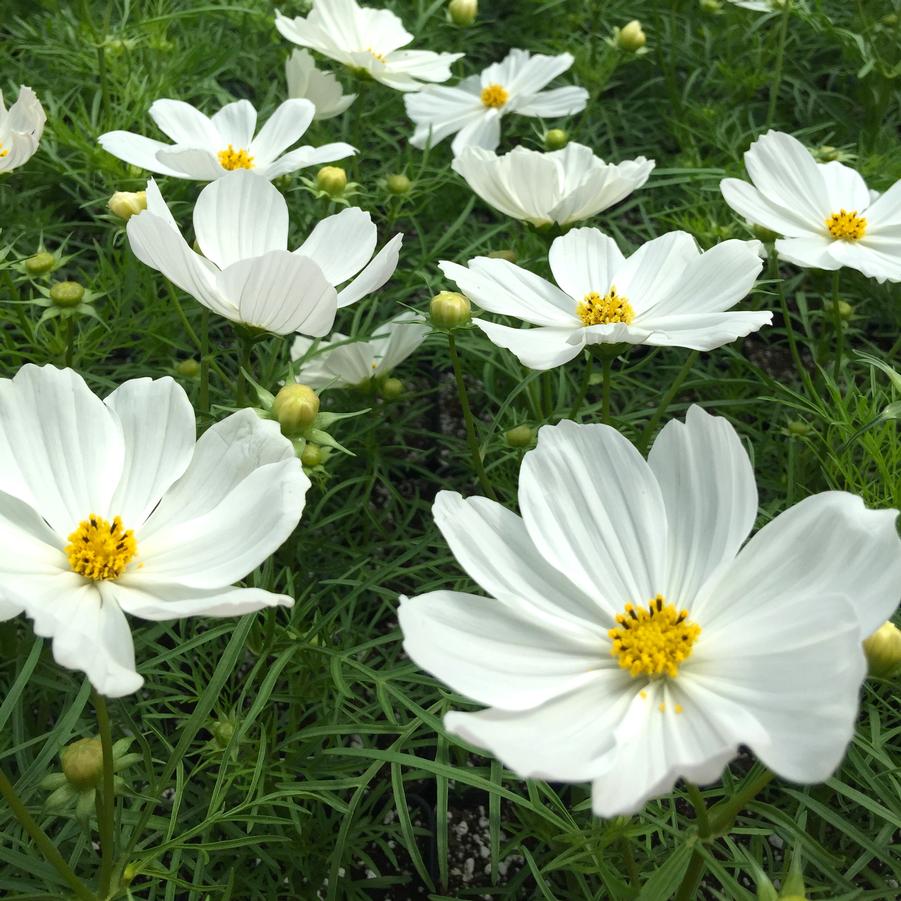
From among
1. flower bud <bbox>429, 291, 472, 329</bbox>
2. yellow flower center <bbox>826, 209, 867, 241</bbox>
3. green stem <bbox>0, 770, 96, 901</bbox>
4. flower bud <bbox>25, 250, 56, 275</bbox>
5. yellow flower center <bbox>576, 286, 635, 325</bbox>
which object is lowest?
green stem <bbox>0, 770, 96, 901</bbox>

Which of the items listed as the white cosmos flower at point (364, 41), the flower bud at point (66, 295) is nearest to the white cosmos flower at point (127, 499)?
the flower bud at point (66, 295)

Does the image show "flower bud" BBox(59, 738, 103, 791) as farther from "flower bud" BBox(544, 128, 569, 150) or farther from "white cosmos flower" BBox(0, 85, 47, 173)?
"flower bud" BBox(544, 128, 569, 150)

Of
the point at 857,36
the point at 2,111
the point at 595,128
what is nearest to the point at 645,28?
the point at 595,128

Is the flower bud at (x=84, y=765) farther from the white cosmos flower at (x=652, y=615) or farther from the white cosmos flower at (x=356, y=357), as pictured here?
the white cosmos flower at (x=356, y=357)

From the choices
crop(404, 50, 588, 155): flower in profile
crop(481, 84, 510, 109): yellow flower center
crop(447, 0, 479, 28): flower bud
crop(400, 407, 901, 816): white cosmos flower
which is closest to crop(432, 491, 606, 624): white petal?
crop(400, 407, 901, 816): white cosmos flower

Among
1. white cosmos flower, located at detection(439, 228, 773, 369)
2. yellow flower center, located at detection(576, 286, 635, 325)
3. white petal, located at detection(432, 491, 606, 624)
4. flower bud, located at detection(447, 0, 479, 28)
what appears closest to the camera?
white petal, located at detection(432, 491, 606, 624)

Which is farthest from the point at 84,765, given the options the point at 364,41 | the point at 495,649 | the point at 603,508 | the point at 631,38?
the point at 631,38

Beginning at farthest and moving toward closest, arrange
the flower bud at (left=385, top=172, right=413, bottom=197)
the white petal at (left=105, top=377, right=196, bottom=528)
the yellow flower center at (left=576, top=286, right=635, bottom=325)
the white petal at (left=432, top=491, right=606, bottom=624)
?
the flower bud at (left=385, top=172, right=413, bottom=197) < the yellow flower center at (left=576, top=286, right=635, bottom=325) < the white petal at (left=105, top=377, right=196, bottom=528) < the white petal at (left=432, top=491, right=606, bottom=624)

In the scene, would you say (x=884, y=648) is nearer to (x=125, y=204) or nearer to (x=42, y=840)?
(x=42, y=840)

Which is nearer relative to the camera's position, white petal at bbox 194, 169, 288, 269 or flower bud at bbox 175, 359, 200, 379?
white petal at bbox 194, 169, 288, 269
